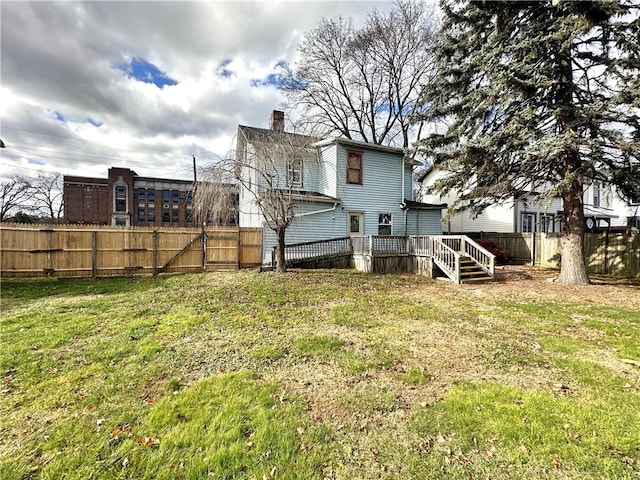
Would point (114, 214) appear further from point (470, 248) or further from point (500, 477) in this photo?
point (500, 477)

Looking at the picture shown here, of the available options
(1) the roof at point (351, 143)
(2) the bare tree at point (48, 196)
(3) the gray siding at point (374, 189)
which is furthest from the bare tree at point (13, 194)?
(3) the gray siding at point (374, 189)

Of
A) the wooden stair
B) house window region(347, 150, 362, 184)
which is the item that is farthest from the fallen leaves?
house window region(347, 150, 362, 184)

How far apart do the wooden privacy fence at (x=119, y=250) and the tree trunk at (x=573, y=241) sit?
37.6 feet

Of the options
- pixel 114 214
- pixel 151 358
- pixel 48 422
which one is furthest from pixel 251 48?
pixel 114 214

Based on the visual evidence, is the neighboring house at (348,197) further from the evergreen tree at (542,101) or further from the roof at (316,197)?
the evergreen tree at (542,101)

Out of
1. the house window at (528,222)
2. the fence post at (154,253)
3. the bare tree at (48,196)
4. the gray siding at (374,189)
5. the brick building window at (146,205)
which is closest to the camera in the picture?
the fence post at (154,253)

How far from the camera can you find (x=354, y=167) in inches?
611

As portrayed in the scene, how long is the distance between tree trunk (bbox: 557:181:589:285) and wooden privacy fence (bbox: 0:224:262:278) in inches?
452

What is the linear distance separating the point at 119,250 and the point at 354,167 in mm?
11428

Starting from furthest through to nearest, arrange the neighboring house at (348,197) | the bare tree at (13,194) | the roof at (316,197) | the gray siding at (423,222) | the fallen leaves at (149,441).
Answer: the bare tree at (13,194), the gray siding at (423,222), the neighboring house at (348,197), the roof at (316,197), the fallen leaves at (149,441)

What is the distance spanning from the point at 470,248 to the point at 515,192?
9.36 feet

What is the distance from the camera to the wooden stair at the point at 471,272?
34.2 ft

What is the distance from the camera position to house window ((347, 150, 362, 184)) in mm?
15329

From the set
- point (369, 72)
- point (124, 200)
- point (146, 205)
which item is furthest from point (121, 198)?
point (369, 72)
